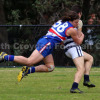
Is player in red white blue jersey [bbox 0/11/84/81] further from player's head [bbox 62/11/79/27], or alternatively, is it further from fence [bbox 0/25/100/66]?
fence [bbox 0/25/100/66]

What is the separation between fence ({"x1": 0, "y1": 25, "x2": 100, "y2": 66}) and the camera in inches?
789

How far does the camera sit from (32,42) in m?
20.1

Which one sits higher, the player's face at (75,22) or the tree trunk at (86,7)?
the tree trunk at (86,7)

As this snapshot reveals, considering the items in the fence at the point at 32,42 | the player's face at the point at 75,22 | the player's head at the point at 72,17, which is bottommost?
the fence at the point at 32,42

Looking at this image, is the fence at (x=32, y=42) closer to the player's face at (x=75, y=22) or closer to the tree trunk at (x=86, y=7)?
the tree trunk at (x=86, y=7)

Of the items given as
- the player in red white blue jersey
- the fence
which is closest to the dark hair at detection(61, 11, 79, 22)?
the player in red white blue jersey

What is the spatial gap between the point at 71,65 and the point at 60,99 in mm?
12146

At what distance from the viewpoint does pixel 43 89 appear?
1013cm

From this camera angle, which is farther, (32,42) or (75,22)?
(32,42)

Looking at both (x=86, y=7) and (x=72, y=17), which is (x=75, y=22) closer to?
(x=72, y=17)

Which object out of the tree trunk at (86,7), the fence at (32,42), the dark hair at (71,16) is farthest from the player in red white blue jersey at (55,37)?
the tree trunk at (86,7)

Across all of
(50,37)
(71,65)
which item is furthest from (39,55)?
(71,65)

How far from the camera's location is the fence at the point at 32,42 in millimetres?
20031

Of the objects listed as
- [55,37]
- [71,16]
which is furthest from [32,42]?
[71,16]
